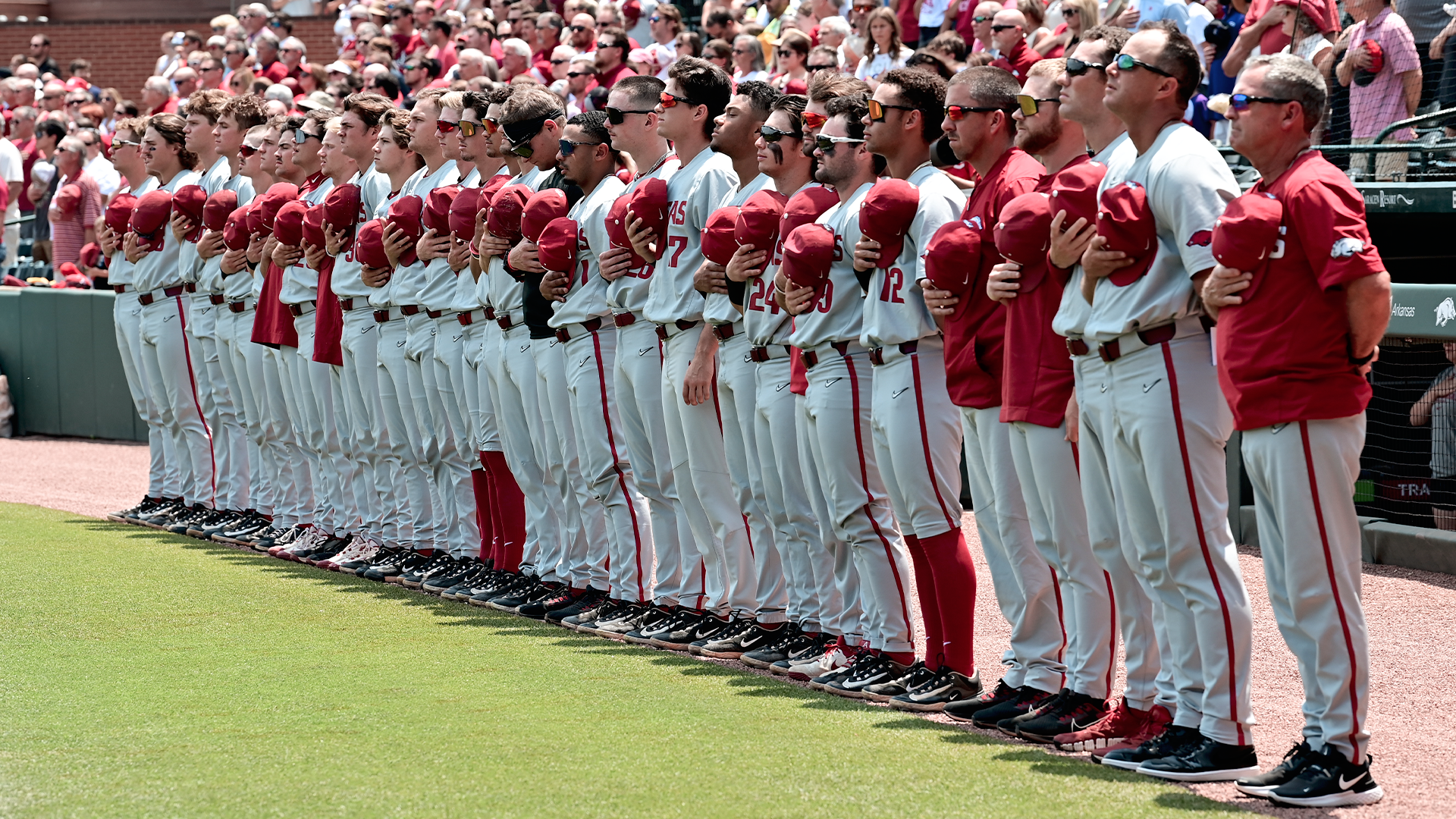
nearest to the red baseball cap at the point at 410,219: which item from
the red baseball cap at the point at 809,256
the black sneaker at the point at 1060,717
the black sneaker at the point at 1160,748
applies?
the red baseball cap at the point at 809,256

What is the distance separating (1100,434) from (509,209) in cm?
394

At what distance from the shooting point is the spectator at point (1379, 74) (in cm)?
1040

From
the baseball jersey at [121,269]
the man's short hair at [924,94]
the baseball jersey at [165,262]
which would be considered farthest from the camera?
the baseball jersey at [121,269]

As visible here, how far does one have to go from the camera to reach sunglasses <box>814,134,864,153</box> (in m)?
6.61

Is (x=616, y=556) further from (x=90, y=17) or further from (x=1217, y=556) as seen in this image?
(x=90, y=17)

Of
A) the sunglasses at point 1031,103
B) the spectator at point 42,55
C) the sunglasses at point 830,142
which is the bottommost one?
the sunglasses at point 830,142

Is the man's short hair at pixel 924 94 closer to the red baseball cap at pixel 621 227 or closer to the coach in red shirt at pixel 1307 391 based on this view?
the red baseball cap at pixel 621 227

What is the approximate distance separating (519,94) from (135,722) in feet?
12.8

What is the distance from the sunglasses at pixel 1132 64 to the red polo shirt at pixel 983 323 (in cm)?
76

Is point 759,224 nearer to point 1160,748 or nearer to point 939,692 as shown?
point 939,692

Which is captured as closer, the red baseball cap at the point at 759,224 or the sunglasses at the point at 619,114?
the red baseball cap at the point at 759,224

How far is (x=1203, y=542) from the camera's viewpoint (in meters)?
5.00

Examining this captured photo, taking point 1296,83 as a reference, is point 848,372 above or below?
below

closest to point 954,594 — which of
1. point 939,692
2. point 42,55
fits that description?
point 939,692
